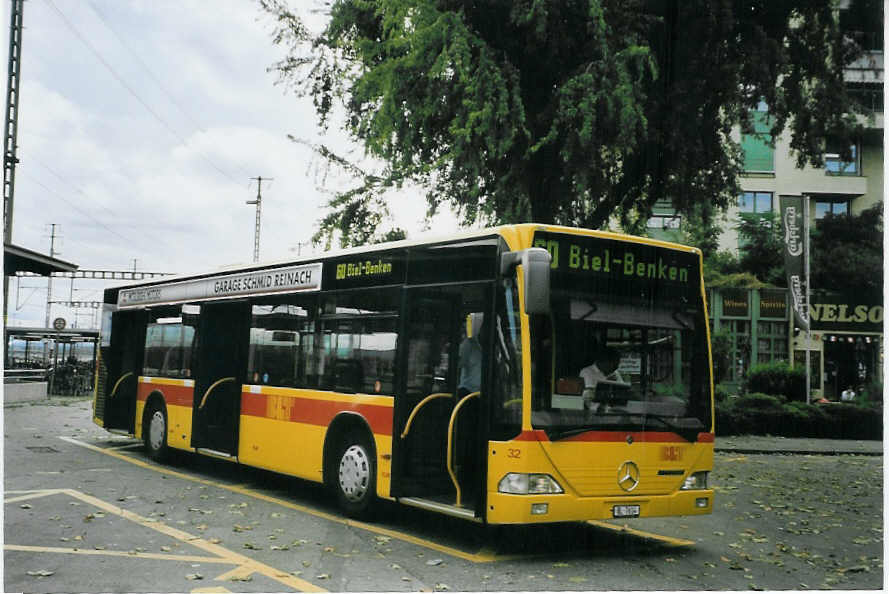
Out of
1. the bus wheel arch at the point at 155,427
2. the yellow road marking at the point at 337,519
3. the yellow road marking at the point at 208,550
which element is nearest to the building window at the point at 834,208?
the yellow road marking at the point at 337,519

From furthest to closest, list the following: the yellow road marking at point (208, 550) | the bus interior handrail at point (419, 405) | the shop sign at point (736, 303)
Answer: the shop sign at point (736, 303) < the bus interior handrail at point (419, 405) < the yellow road marking at point (208, 550)

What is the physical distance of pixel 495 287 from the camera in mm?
8203

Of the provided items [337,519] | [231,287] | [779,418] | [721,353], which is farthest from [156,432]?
[721,353]

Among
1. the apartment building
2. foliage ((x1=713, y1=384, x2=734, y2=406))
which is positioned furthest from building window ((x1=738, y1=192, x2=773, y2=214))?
foliage ((x1=713, y1=384, x2=734, y2=406))

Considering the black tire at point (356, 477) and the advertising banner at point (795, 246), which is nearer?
the black tire at point (356, 477)

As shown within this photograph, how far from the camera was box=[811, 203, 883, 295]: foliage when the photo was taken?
1515 centimetres

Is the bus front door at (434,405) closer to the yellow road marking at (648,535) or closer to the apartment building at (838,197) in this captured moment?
the yellow road marking at (648,535)

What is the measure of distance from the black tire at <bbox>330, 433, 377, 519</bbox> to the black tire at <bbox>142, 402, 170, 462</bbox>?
5.23 meters

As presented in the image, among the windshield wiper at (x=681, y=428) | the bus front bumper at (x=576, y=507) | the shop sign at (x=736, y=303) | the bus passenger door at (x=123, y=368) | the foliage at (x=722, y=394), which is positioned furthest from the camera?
the shop sign at (x=736, y=303)

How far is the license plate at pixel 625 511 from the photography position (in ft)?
26.2

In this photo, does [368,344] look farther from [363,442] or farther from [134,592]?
[134,592]

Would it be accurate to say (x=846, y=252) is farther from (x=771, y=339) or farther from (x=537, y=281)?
(x=771, y=339)

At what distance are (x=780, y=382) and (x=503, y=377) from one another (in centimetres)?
1819

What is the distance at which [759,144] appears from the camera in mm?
17547
